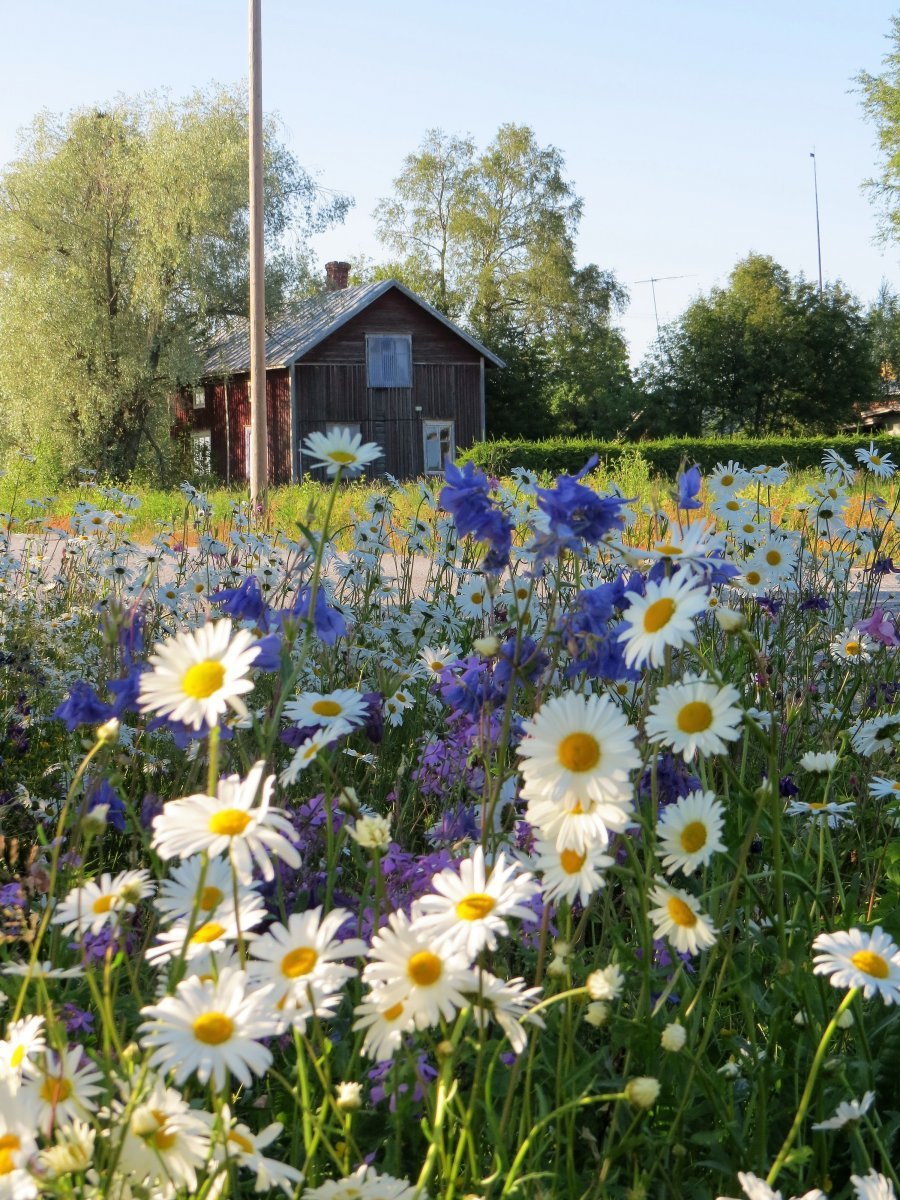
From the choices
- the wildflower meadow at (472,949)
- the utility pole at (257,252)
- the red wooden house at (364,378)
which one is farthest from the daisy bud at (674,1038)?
the red wooden house at (364,378)

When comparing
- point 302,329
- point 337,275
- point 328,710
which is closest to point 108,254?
point 302,329

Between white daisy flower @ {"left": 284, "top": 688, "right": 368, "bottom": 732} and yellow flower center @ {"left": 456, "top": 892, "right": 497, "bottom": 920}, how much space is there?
52cm

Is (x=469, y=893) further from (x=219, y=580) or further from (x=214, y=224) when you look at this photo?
(x=214, y=224)

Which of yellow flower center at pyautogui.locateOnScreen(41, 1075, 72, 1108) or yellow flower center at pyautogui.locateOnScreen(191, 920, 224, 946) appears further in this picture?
yellow flower center at pyautogui.locateOnScreen(191, 920, 224, 946)

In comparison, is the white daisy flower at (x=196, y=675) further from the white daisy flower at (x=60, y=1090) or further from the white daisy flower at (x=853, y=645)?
the white daisy flower at (x=853, y=645)

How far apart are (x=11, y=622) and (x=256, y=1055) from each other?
3870mm

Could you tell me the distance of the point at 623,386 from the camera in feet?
152

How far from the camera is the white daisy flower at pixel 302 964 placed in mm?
1161

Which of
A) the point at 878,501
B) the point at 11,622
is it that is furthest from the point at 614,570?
the point at 11,622

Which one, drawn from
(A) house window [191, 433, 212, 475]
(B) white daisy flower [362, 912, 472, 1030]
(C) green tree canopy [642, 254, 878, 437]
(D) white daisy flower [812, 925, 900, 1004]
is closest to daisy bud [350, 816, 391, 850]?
(B) white daisy flower [362, 912, 472, 1030]

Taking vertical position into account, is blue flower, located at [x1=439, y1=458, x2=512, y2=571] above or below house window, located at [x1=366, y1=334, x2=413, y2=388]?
below

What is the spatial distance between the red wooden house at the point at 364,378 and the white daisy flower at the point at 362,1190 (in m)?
31.2

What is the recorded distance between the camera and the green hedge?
87.7 feet

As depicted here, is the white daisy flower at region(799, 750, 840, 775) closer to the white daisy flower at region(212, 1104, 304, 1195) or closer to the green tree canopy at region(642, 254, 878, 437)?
the white daisy flower at region(212, 1104, 304, 1195)
